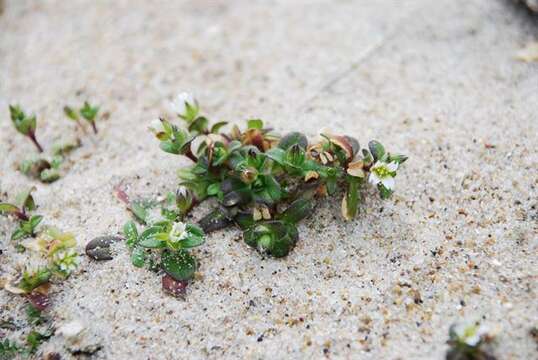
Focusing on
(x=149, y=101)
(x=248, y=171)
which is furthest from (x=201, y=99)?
(x=248, y=171)

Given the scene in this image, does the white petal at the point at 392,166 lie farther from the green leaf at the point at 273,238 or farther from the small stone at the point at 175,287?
the small stone at the point at 175,287

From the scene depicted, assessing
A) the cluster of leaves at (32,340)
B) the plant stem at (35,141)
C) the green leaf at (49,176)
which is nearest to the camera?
the cluster of leaves at (32,340)

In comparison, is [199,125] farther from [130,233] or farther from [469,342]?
[469,342]

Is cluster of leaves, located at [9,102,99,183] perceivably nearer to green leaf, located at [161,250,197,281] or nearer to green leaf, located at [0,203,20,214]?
green leaf, located at [0,203,20,214]

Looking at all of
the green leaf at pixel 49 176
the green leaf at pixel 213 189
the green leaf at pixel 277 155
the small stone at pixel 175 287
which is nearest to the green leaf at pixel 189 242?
the small stone at pixel 175 287

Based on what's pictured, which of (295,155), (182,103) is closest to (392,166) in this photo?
(295,155)
